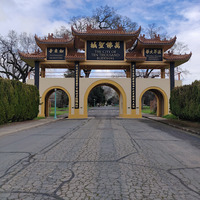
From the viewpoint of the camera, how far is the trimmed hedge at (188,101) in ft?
42.7

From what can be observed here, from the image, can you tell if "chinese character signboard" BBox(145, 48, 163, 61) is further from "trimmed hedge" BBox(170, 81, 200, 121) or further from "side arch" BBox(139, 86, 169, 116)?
"trimmed hedge" BBox(170, 81, 200, 121)

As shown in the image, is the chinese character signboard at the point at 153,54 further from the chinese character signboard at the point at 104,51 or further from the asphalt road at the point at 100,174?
the asphalt road at the point at 100,174

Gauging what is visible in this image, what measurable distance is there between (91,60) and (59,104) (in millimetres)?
37573

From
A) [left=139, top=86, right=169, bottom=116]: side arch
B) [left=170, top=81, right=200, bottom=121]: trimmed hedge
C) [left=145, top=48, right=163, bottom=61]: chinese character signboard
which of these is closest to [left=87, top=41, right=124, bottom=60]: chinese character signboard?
[left=145, top=48, right=163, bottom=61]: chinese character signboard

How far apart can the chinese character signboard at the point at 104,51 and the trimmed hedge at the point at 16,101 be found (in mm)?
8374

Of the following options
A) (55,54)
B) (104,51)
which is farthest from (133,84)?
(55,54)

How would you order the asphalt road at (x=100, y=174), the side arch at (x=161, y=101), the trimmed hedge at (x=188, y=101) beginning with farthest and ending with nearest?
1. the side arch at (x=161, y=101)
2. the trimmed hedge at (x=188, y=101)
3. the asphalt road at (x=100, y=174)

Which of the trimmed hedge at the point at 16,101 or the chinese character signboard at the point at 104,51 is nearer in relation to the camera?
the trimmed hedge at the point at 16,101

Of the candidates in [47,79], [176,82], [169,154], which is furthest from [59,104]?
[169,154]

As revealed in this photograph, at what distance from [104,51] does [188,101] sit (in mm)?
12583

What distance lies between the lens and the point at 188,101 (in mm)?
14133

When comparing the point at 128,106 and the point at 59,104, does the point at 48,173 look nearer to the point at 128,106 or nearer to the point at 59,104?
the point at 128,106

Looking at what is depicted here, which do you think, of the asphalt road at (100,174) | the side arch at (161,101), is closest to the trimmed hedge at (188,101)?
the side arch at (161,101)

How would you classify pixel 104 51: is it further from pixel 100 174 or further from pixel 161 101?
pixel 100 174
